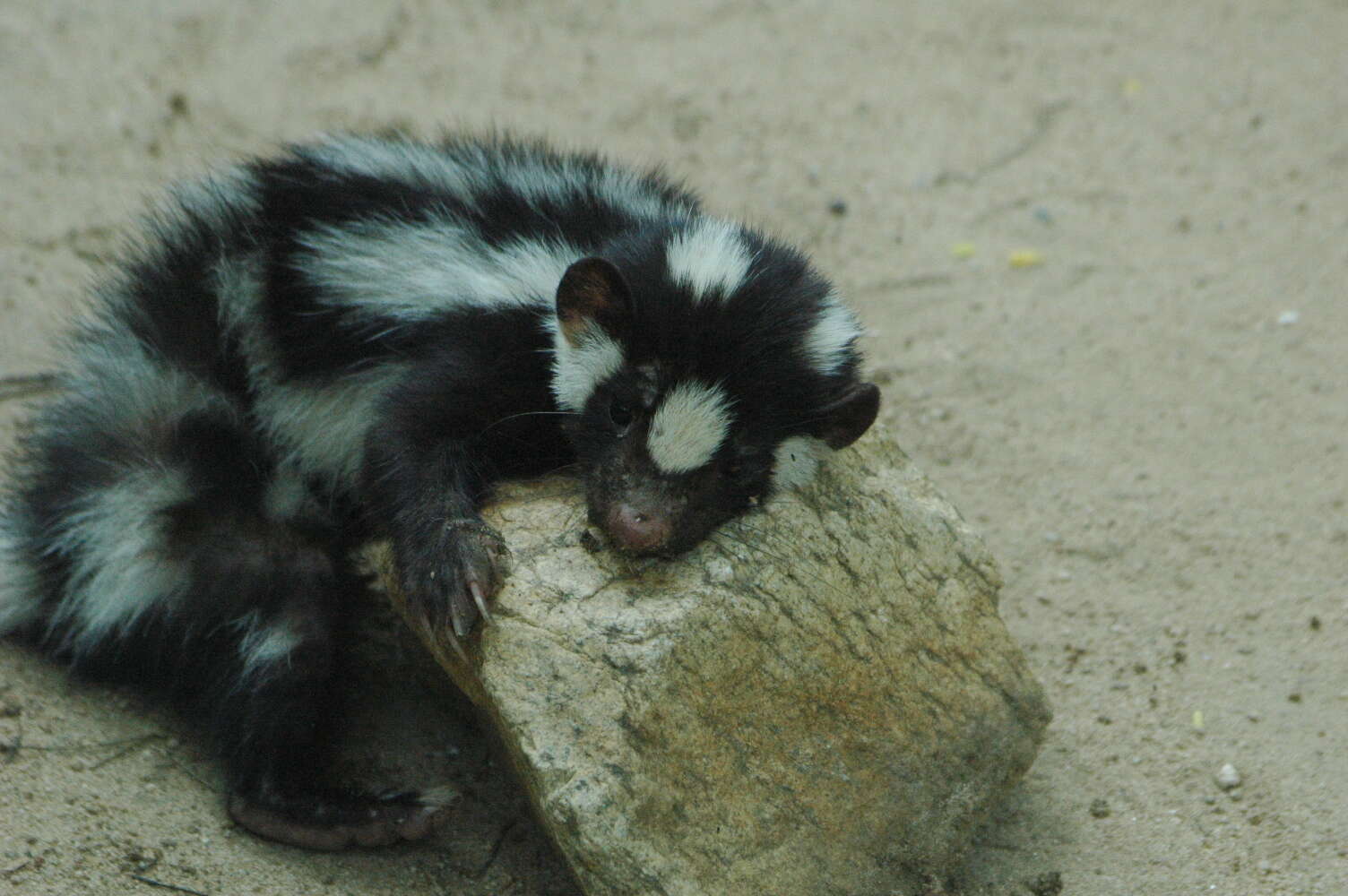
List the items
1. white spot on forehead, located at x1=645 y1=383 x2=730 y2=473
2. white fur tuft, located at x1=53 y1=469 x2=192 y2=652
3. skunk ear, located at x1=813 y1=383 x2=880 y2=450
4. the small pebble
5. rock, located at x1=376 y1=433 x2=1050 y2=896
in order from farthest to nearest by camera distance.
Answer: white fur tuft, located at x1=53 y1=469 x2=192 y2=652, skunk ear, located at x1=813 y1=383 x2=880 y2=450, the small pebble, white spot on forehead, located at x1=645 y1=383 x2=730 y2=473, rock, located at x1=376 y1=433 x2=1050 y2=896

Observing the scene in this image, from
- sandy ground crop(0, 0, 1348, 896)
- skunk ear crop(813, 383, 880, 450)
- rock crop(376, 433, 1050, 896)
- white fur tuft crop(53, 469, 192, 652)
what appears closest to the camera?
rock crop(376, 433, 1050, 896)

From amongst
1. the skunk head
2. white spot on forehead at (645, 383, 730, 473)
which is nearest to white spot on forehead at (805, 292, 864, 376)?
the skunk head

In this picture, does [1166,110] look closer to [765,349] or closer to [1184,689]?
[1184,689]

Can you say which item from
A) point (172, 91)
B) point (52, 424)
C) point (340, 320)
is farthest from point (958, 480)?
point (172, 91)

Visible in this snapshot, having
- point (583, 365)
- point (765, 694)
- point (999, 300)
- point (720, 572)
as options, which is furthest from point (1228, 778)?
point (999, 300)

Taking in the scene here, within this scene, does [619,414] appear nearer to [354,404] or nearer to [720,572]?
[720,572]

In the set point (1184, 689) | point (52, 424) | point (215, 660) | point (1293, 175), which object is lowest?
point (215, 660)

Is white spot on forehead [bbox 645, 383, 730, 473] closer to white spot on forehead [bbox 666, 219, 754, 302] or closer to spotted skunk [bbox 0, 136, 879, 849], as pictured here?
spotted skunk [bbox 0, 136, 879, 849]
